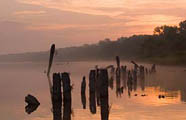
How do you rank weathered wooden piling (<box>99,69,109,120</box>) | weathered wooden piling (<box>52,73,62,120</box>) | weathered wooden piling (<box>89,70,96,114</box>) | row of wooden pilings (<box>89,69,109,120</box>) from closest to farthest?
weathered wooden piling (<box>52,73,62,120</box>)
row of wooden pilings (<box>89,69,109,120</box>)
weathered wooden piling (<box>99,69,109,120</box>)
weathered wooden piling (<box>89,70,96,114</box>)

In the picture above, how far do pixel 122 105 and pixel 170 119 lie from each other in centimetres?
736

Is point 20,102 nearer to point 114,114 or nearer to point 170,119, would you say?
point 114,114

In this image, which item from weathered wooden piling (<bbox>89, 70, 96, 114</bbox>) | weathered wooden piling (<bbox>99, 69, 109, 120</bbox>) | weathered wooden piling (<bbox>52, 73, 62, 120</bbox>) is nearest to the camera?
weathered wooden piling (<bbox>52, 73, 62, 120</bbox>)

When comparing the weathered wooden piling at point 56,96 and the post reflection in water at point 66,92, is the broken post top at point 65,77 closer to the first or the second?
the post reflection in water at point 66,92

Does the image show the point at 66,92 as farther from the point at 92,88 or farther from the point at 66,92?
the point at 92,88

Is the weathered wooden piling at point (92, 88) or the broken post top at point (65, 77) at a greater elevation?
the broken post top at point (65, 77)

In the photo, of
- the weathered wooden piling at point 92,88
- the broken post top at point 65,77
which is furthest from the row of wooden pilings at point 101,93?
the broken post top at point 65,77

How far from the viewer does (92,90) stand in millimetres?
32781

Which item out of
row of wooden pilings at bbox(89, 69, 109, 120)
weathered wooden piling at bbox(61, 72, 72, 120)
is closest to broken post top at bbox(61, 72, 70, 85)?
weathered wooden piling at bbox(61, 72, 72, 120)

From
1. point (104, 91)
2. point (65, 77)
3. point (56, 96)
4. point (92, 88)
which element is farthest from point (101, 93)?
point (92, 88)

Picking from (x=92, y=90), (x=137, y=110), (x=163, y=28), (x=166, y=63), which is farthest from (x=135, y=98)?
(x=163, y=28)

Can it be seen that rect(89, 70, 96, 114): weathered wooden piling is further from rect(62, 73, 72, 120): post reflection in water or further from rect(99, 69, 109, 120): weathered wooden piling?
rect(62, 73, 72, 120): post reflection in water

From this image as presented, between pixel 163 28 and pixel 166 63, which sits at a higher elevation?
pixel 163 28

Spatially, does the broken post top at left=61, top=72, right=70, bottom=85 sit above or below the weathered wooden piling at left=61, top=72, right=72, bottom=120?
above
